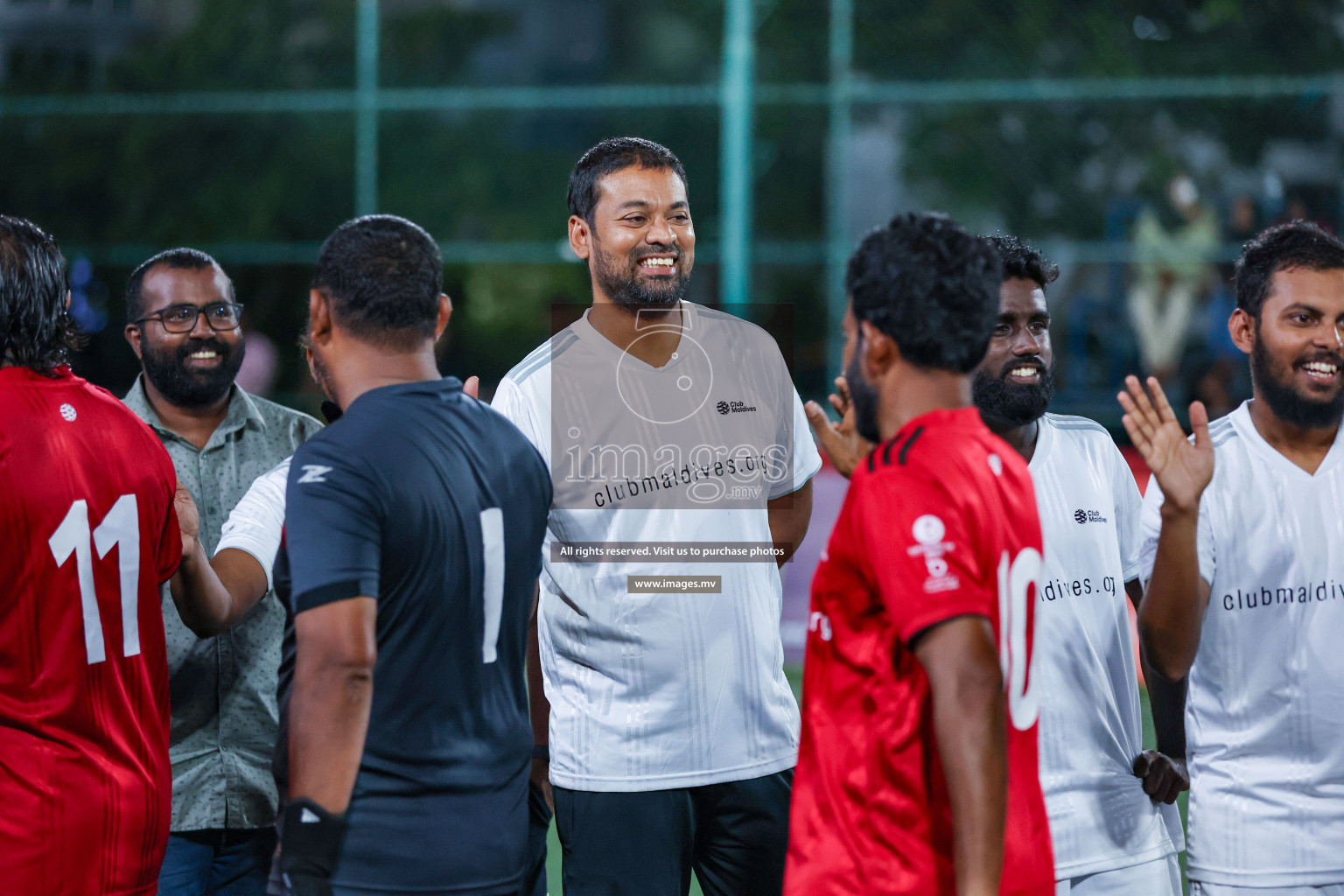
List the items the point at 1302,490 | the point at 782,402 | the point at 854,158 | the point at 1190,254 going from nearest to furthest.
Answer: the point at 1302,490 → the point at 782,402 → the point at 1190,254 → the point at 854,158

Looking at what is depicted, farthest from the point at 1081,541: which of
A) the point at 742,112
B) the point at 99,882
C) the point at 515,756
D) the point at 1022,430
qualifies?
the point at 742,112

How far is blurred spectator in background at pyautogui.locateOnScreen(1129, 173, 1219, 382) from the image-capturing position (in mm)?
13602

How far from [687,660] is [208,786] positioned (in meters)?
1.51

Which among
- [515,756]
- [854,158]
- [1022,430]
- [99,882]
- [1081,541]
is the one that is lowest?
[99,882]

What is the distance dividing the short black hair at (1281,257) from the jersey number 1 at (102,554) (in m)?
2.95

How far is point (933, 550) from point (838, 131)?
12841 mm

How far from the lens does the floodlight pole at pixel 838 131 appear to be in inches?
568

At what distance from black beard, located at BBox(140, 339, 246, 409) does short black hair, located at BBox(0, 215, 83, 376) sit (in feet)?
3.03

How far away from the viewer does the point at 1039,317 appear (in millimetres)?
3928

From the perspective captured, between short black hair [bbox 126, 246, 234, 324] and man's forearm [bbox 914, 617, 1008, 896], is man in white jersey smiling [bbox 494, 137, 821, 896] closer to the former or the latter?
short black hair [bbox 126, 246, 234, 324]

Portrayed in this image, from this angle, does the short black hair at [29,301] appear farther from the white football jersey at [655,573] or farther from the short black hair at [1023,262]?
the short black hair at [1023,262]

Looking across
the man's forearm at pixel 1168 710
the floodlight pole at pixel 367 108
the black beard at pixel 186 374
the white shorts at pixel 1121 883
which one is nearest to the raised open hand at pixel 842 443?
the man's forearm at pixel 1168 710

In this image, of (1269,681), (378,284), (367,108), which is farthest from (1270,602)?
(367,108)

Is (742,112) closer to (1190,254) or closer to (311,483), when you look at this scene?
(1190,254)
